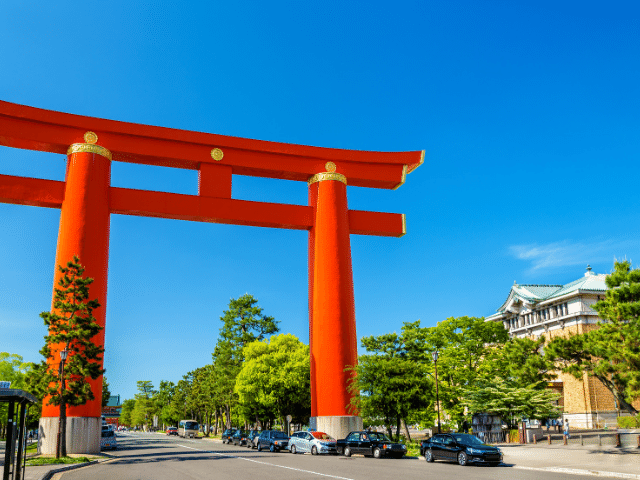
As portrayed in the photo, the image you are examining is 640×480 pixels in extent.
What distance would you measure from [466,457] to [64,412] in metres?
19.6

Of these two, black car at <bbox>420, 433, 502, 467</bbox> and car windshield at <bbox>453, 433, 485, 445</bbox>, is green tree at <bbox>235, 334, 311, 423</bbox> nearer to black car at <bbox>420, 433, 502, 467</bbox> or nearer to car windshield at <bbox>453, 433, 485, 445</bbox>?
black car at <bbox>420, 433, 502, 467</bbox>

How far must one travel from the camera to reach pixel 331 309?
37156mm

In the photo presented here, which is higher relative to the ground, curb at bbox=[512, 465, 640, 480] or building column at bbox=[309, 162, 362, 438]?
building column at bbox=[309, 162, 362, 438]

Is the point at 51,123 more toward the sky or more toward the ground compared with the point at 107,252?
A: more toward the sky

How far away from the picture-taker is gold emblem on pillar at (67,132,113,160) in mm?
34875

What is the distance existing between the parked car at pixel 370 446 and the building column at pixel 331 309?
4.75 metres

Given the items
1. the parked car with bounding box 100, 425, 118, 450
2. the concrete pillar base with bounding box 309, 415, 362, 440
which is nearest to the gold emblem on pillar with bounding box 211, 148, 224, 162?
the concrete pillar base with bounding box 309, 415, 362, 440

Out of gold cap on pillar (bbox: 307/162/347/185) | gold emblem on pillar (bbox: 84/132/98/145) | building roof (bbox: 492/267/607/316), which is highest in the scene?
gold emblem on pillar (bbox: 84/132/98/145)

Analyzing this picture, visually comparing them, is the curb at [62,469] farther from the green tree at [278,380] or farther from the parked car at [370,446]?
the green tree at [278,380]

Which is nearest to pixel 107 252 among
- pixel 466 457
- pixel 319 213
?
pixel 319 213

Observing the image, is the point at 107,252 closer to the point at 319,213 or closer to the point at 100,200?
the point at 100,200

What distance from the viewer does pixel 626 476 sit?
17359 millimetres

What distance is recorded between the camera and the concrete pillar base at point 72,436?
30.2m

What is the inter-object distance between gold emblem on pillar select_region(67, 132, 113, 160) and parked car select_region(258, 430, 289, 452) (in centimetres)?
2154
